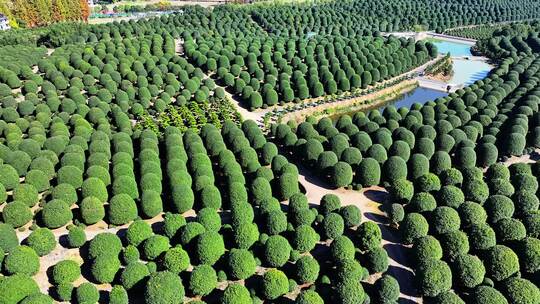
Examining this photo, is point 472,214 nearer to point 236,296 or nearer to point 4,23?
point 236,296

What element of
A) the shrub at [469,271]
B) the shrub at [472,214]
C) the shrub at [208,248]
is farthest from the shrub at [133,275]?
the shrub at [472,214]

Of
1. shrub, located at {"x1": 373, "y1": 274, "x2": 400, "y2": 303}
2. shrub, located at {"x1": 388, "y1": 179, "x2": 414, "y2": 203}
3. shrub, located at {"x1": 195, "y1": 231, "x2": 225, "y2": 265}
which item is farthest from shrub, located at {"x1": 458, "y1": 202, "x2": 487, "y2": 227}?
shrub, located at {"x1": 195, "y1": 231, "x2": 225, "y2": 265}

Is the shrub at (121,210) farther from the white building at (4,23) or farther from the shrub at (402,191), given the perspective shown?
the white building at (4,23)

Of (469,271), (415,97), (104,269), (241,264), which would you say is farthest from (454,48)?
(104,269)

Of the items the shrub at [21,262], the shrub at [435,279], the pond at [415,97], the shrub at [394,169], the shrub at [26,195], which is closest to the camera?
the shrub at [21,262]

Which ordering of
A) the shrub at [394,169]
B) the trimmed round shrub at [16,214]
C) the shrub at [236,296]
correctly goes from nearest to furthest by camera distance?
the shrub at [236,296] → the trimmed round shrub at [16,214] → the shrub at [394,169]

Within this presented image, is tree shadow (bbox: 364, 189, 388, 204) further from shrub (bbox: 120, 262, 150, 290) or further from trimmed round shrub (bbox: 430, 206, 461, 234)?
shrub (bbox: 120, 262, 150, 290)
